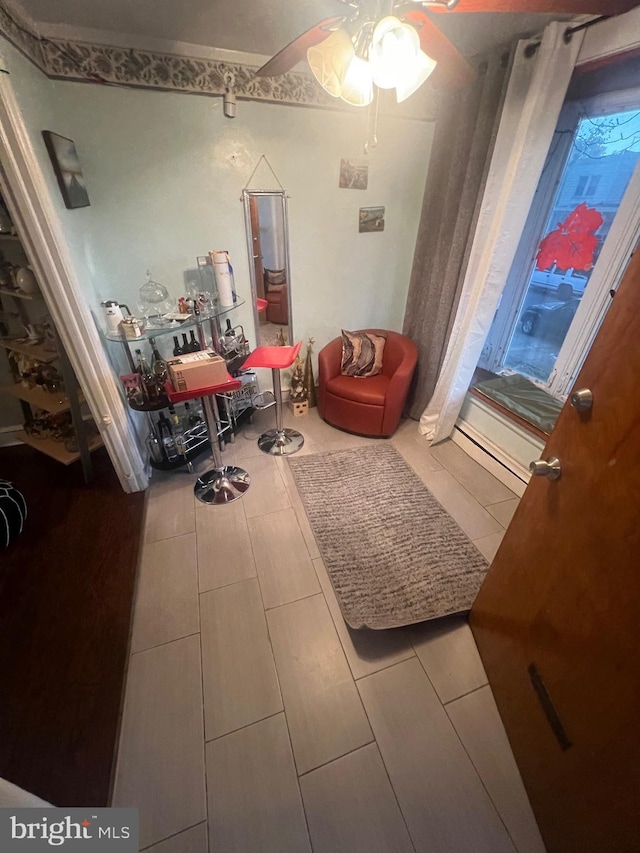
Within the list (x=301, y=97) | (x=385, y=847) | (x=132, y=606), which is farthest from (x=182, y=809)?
(x=301, y=97)

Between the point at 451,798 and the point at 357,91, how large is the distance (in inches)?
93.1

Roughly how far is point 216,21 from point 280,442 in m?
2.28

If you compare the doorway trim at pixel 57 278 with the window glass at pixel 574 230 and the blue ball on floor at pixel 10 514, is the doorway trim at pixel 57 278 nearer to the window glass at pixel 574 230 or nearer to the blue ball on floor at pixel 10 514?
the blue ball on floor at pixel 10 514

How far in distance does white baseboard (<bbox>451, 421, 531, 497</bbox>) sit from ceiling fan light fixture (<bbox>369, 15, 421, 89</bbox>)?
2046 millimetres

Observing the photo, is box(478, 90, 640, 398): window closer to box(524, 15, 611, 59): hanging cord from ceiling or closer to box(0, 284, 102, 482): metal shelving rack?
box(524, 15, 611, 59): hanging cord from ceiling

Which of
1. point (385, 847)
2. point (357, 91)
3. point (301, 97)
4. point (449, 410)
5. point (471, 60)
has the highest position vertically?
point (471, 60)

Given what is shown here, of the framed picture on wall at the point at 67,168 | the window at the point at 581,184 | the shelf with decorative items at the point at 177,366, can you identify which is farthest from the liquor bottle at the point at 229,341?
the window at the point at 581,184

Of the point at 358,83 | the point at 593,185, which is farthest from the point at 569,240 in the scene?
the point at 358,83

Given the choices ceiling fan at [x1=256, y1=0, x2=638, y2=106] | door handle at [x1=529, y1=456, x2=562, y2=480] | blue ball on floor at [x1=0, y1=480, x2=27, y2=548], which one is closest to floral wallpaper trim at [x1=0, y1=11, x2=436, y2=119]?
ceiling fan at [x1=256, y1=0, x2=638, y2=106]

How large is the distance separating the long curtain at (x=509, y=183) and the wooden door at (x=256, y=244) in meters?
1.47

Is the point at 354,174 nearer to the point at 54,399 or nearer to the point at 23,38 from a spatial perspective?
the point at 23,38

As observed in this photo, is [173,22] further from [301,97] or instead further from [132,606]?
[132,606]

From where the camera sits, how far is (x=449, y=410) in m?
2.50

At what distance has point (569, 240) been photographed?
2.05 m
